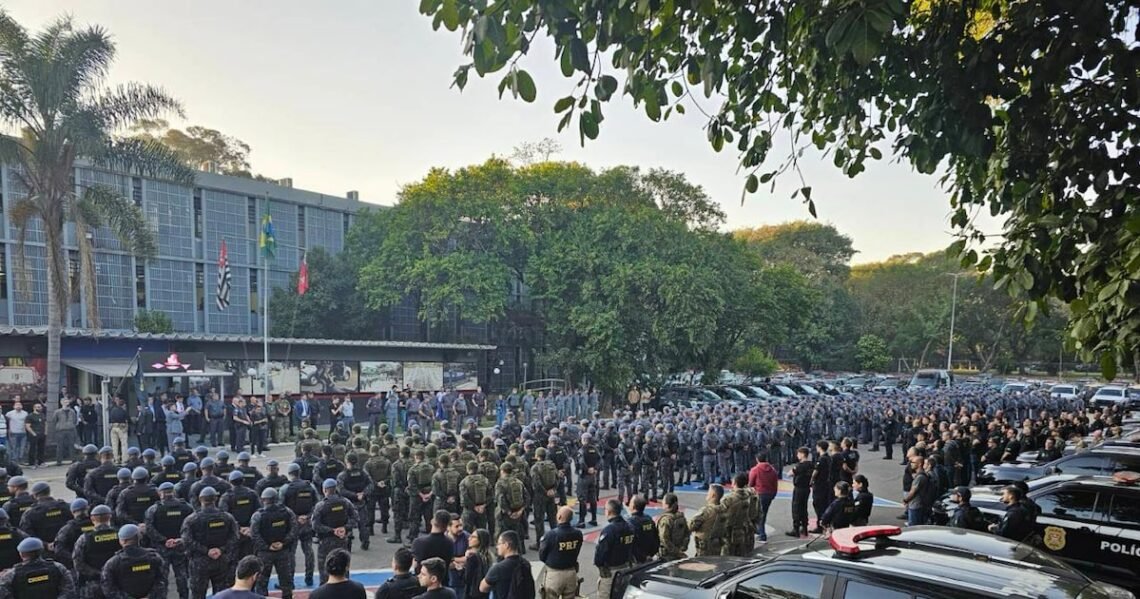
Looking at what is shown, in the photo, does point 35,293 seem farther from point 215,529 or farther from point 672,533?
point 672,533

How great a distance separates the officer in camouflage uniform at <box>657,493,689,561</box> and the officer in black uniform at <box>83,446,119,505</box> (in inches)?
294

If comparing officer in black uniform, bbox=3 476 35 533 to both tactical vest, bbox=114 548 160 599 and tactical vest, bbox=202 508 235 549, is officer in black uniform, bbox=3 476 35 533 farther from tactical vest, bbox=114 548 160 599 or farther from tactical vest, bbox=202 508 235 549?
tactical vest, bbox=114 548 160 599

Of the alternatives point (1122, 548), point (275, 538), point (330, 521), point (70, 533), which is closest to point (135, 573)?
point (70, 533)

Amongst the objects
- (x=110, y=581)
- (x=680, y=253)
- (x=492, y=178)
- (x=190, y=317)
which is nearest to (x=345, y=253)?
(x=190, y=317)

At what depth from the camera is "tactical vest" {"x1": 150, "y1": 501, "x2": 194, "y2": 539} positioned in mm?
8555

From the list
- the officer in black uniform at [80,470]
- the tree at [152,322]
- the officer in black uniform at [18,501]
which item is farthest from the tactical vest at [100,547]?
the tree at [152,322]

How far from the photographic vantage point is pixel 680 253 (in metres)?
33.4

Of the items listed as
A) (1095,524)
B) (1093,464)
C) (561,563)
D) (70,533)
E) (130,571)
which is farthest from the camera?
(1093,464)

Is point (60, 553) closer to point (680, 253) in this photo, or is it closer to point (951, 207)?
point (951, 207)

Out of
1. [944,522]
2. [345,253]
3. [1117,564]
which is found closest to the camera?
[1117,564]

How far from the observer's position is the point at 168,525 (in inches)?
338

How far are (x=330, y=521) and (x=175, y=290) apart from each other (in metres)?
31.5

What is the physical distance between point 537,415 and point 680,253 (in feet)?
36.7

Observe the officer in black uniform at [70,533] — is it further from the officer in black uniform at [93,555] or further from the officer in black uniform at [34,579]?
the officer in black uniform at [34,579]
